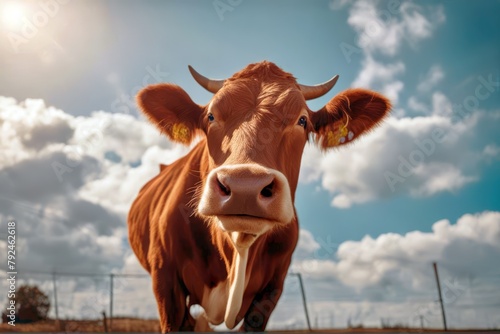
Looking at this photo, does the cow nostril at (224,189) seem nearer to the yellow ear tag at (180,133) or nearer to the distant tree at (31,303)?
the yellow ear tag at (180,133)

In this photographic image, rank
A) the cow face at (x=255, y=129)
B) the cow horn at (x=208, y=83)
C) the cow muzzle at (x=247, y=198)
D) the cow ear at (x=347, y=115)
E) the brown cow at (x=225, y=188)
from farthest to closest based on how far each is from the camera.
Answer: the cow ear at (x=347, y=115) → the cow horn at (x=208, y=83) → the brown cow at (x=225, y=188) → the cow face at (x=255, y=129) → the cow muzzle at (x=247, y=198)

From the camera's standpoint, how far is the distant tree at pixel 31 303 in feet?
44.9

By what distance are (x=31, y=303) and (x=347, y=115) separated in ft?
40.5

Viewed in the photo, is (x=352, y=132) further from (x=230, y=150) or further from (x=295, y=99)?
(x=230, y=150)

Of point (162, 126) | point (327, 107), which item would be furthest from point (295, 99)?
point (162, 126)

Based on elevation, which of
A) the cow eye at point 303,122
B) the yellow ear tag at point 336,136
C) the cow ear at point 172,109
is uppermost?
the cow ear at point 172,109

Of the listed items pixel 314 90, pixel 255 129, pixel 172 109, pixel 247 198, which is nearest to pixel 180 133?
pixel 172 109

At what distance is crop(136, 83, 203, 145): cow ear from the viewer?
6.03m

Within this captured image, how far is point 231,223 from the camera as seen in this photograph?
3.85 m

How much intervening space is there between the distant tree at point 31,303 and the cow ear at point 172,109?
10.2 meters

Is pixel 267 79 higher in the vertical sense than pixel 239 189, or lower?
higher

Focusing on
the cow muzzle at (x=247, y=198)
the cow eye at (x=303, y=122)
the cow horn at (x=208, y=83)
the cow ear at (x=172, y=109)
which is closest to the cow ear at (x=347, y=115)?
the cow eye at (x=303, y=122)

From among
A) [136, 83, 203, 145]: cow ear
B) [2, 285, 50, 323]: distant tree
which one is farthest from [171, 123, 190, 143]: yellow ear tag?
[2, 285, 50, 323]: distant tree

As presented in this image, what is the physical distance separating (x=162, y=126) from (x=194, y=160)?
27.0 inches
